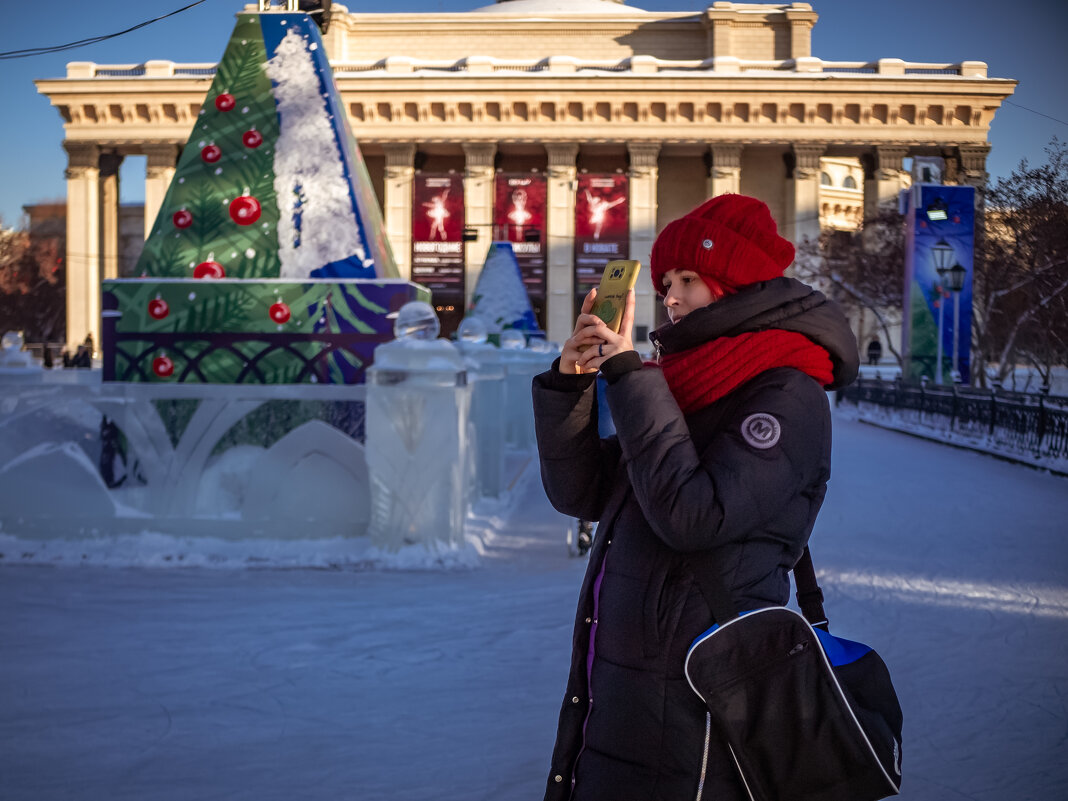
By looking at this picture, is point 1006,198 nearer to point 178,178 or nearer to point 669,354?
point 178,178

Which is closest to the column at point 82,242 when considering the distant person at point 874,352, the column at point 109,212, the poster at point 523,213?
the column at point 109,212

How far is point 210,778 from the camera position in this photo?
291 centimetres

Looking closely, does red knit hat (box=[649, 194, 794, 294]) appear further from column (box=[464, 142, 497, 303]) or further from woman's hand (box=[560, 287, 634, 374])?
column (box=[464, 142, 497, 303])

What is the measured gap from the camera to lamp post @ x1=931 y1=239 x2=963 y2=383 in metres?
17.8

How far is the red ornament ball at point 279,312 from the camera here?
6.41 m

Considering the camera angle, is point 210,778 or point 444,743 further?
point 444,743

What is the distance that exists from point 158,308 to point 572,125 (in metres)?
40.1

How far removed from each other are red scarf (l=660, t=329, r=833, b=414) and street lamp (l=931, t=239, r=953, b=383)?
56.8 feet

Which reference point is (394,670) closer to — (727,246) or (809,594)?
(809,594)

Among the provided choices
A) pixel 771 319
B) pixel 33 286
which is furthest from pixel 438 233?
pixel 771 319

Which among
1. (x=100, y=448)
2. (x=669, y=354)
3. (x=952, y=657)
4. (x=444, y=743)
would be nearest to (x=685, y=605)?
(x=669, y=354)

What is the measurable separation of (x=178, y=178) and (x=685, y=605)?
5.96 m

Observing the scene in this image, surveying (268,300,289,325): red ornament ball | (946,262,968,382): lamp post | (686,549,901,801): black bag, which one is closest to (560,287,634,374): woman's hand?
(686,549,901,801): black bag

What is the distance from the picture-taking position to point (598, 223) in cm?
4231
